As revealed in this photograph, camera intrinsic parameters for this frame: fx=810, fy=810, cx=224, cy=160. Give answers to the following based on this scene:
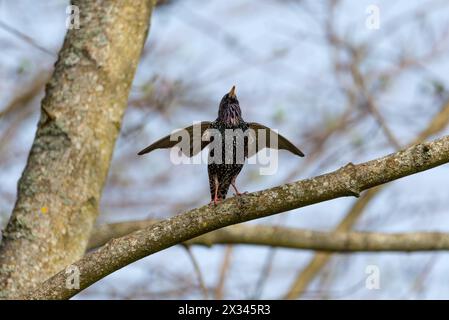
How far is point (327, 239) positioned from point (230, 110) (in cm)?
150

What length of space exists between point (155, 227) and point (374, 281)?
1.37 meters

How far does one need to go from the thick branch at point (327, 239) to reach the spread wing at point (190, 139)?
1.07 m

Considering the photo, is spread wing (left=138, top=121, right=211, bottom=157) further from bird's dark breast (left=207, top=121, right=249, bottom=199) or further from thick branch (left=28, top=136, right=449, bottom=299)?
thick branch (left=28, top=136, right=449, bottom=299)

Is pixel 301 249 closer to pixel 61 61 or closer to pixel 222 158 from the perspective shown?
pixel 222 158

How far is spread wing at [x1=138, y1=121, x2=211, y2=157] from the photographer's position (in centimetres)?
366

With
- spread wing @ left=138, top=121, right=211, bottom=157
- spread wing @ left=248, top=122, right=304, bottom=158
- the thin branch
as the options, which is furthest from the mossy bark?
the thin branch

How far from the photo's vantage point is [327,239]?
5121mm

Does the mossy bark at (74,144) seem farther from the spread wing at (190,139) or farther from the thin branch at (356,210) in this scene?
the thin branch at (356,210)

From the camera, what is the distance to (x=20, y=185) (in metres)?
4.04

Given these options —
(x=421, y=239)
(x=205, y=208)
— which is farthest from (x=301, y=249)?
(x=205, y=208)

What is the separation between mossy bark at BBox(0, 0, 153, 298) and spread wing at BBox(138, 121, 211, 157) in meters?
0.54

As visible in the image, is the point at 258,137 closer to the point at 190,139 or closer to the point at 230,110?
the point at 230,110

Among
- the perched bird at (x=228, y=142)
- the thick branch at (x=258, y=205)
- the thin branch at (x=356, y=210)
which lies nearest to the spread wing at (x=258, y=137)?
the perched bird at (x=228, y=142)
